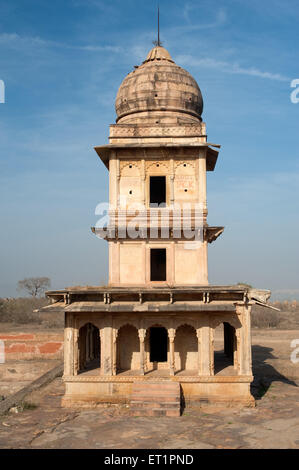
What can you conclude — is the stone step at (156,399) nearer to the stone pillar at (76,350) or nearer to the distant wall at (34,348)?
the stone pillar at (76,350)

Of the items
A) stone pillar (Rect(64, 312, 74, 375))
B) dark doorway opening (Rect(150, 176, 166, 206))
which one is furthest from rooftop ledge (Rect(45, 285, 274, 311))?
dark doorway opening (Rect(150, 176, 166, 206))

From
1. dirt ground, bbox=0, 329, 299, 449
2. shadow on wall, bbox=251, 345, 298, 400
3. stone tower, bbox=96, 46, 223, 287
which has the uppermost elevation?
stone tower, bbox=96, 46, 223, 287

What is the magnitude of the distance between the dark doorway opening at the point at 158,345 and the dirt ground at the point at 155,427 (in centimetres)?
404

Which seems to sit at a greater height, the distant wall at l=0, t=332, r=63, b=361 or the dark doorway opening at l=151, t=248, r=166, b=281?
the dark doorway opening at l=151, t=248, r=166, b=281

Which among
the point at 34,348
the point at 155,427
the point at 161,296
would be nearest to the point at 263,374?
the point at 161,296

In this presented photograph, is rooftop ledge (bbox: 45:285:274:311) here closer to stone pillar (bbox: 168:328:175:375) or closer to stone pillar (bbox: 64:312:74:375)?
stone pillar (bbox: 64:312:74:375)

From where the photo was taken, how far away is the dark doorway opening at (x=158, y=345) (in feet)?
64.3

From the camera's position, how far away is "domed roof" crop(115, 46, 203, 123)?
21.2 meters

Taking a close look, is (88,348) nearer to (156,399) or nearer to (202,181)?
(156,399)

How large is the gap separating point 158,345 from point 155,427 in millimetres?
6350

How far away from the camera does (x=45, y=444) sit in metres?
12.3

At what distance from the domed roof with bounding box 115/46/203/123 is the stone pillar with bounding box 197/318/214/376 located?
10.1 metres

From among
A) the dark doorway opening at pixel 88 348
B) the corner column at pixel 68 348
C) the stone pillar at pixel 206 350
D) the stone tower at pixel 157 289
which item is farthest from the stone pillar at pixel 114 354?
the stone pillar at pixel 206 350

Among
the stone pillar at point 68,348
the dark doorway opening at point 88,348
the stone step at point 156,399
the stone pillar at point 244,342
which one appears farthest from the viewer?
the dark doorway opening at point 88,348
